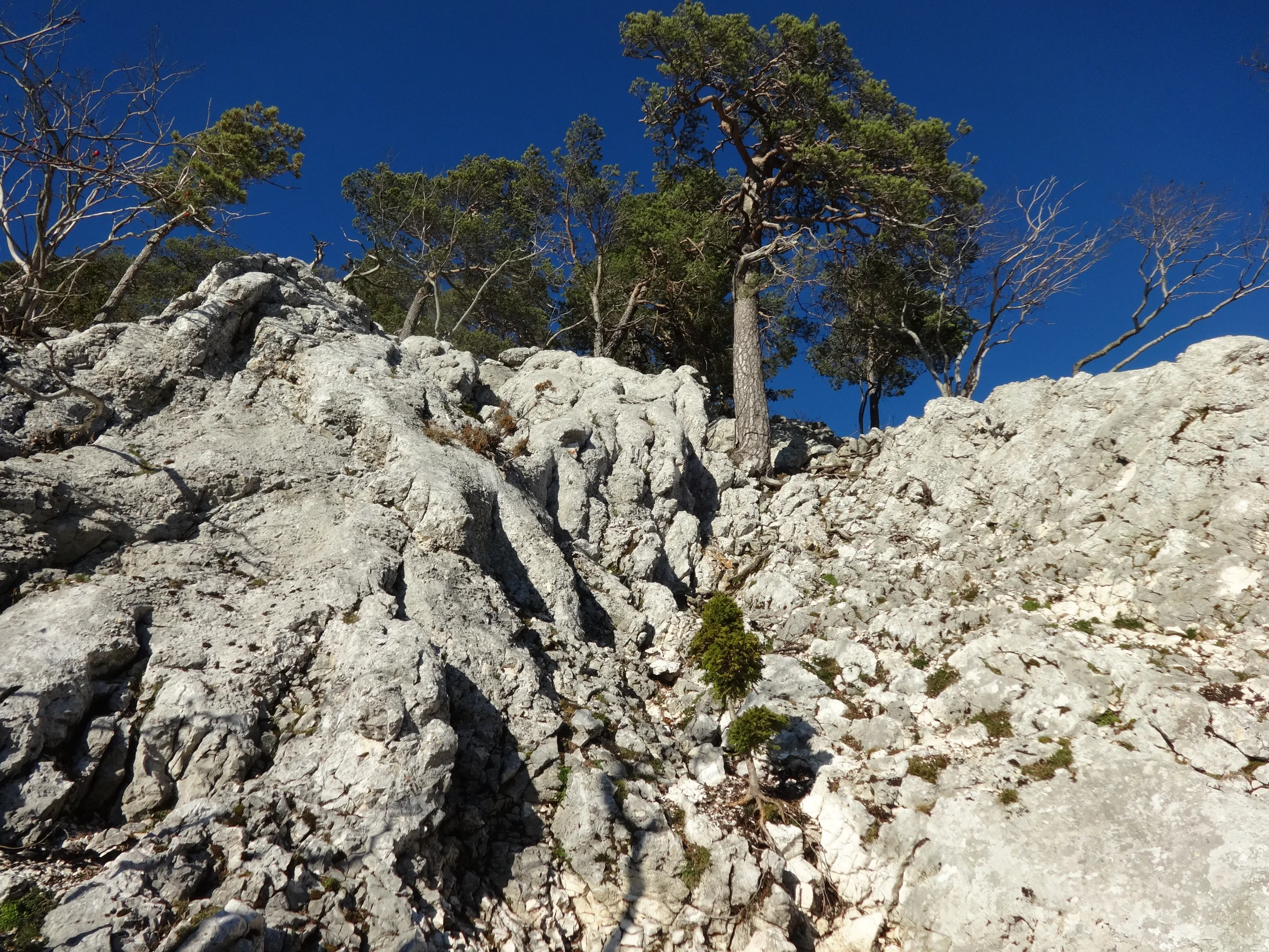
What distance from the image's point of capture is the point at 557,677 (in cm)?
1187

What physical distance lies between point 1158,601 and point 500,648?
40.1 feet

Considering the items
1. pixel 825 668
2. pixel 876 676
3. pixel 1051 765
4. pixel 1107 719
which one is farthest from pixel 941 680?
pixel 1107 719

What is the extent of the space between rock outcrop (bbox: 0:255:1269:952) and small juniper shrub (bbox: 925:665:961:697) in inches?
1.9

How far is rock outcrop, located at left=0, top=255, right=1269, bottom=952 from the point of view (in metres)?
7.72

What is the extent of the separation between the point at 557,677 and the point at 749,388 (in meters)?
13.5

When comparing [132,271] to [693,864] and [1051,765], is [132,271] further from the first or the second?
[1051,765]

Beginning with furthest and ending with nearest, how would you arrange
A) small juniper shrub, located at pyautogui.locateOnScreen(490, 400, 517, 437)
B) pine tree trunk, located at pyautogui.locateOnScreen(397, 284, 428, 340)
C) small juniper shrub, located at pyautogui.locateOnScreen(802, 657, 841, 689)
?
pine tree trunk, located at pyautogui.locateOnScreen(397, 284, 428, 340), small juniper shrub, located at pyautogui.locateOnScreen(490, 400, 517, 437), small juniper shrub, located at pyautogui.locateOnScreen(802, 657, 841, 689)

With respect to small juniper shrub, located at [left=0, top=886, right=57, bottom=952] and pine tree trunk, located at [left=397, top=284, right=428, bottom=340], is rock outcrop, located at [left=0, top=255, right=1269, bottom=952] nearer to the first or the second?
small juniper shrub, located at [left=0, top=886, right=57, bottom=952]

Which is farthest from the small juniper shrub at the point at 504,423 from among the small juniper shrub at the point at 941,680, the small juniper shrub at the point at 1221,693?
the small juniper shrub at the point at 1221,693

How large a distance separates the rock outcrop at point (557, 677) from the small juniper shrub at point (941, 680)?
48 millimetres

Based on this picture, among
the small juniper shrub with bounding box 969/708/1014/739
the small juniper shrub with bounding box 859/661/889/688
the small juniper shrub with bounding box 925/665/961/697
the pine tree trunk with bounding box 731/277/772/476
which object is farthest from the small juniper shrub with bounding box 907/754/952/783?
the pine tree trunk with bounding box 731/277/772/476

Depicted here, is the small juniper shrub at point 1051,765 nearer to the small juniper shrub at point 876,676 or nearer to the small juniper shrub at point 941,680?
the small juniper shrub at point 941,680

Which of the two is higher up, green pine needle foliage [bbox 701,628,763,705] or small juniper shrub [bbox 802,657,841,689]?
small juniper shrub [bbox 802,657,841,689]

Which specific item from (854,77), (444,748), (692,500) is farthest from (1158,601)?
(854,77)
